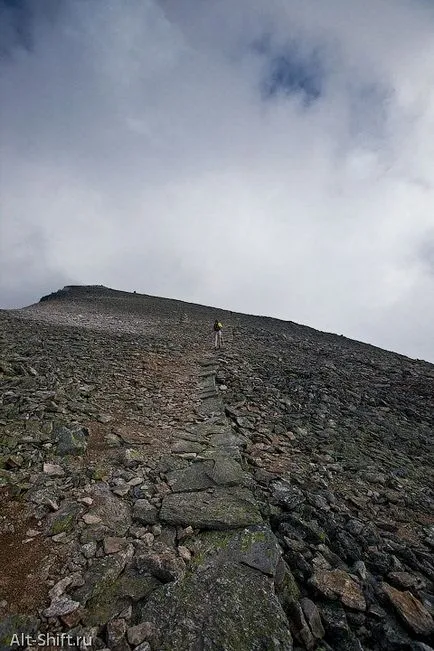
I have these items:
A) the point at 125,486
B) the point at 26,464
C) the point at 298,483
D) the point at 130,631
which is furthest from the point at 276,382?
the point at 130,631

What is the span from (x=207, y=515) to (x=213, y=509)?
0.66ft

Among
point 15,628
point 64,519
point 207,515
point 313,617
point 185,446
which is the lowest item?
point 15,628

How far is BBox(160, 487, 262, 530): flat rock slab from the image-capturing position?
17.8ft

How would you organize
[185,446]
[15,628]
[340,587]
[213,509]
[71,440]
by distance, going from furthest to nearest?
1. [185,446]
2. [71,440]
3. [213,509]
4. [340,587]
5. [15,628]

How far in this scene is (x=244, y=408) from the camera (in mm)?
10977

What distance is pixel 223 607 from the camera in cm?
395

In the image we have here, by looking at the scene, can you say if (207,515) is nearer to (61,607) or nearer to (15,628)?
(61,607)

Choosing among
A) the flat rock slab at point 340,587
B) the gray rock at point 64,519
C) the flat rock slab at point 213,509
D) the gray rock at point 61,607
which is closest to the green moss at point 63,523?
the gray rock at point 64,519

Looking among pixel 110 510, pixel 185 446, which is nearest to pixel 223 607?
pixel 110 510

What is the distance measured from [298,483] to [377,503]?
5.18 feet

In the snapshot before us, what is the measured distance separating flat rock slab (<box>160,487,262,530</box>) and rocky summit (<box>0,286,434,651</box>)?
0.03 m

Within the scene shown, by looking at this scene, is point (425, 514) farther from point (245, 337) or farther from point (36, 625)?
point (245, 337)

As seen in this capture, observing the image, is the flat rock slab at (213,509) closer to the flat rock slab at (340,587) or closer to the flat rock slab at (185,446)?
the flat rock slab at (340,587)

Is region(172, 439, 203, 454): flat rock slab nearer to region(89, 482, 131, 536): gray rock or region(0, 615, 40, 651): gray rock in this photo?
region(89, 482, 131, 536): gray rock
